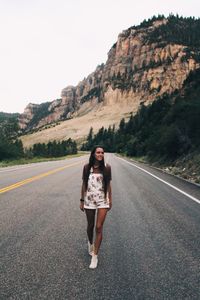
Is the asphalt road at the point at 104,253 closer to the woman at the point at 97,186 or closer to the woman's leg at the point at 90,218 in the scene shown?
the woman's leg at the point at 90,218

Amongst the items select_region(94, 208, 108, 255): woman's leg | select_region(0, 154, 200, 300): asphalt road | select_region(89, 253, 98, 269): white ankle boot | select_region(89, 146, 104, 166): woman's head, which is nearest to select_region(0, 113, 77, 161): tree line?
select_region(0, 154, 200, 300): asphalt road

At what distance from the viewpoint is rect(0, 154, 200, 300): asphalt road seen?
4.04m

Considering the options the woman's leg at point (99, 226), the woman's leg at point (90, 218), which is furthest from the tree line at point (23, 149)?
the woman's leg at point (99, 226)

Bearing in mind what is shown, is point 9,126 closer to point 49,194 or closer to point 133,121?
point 133,121

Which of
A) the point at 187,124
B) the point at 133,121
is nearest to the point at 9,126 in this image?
the point at 133,121

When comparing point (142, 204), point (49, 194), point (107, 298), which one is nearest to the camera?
point (107, 298)

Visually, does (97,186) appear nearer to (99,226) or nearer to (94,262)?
(99,226)

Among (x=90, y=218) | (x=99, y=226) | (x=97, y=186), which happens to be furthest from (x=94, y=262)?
(x=97, y=186)

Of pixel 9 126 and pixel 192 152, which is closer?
pixel 192 152

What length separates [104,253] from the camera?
540 cm

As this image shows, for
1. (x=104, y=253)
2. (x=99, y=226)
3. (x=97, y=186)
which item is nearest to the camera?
(x=99, y=226)

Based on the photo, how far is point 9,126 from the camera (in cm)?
15388

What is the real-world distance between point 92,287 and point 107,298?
34cm

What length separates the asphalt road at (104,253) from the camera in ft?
13.3
